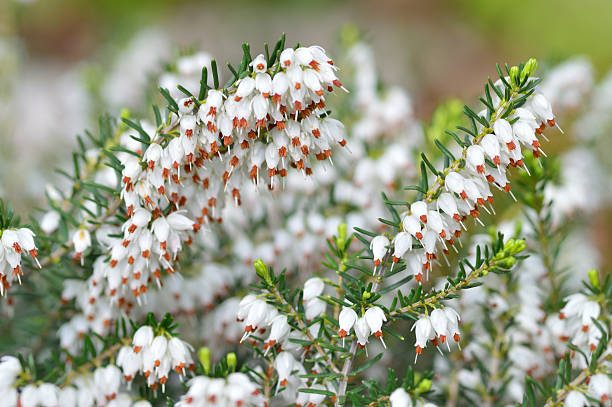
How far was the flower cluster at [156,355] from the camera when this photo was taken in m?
1.91

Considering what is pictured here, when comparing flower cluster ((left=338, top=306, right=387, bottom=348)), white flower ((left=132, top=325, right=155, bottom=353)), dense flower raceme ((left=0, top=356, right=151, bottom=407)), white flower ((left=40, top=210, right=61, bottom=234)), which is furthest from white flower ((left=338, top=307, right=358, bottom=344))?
white flower ((left=40, top=210, right=61, bottom=234))

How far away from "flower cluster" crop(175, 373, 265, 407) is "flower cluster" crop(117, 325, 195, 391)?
0.18 m

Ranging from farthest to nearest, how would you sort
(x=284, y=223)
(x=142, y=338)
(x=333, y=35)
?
(x=333, y=35), (x=284, y=223), (x=142, y=338)

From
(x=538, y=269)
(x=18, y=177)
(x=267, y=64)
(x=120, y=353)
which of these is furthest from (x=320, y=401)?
(x=18, y=177)

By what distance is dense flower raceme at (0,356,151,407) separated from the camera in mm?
1914

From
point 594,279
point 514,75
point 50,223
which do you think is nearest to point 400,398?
point 594,279

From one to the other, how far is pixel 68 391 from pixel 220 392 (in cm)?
67

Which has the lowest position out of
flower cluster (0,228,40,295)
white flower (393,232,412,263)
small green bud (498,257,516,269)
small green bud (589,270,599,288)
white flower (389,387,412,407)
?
white flower (389,387,412,407)

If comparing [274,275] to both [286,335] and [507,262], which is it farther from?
[507,262]

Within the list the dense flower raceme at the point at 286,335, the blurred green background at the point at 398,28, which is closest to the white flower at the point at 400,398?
the dense flower raceme at the point at 286,335

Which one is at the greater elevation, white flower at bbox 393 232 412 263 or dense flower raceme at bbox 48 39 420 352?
dense flower raceme at bbox 48 39 420 352

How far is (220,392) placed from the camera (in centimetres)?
171

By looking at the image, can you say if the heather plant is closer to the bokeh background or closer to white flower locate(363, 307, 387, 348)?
white flower locate(363, 307, 387, 348)

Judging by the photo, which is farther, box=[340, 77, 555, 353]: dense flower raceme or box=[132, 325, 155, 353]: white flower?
box=[132, 325, 155, 353]: white flower
